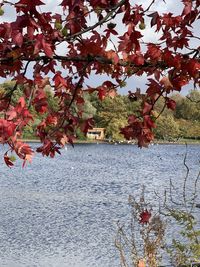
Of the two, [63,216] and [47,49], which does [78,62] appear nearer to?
[47,49]

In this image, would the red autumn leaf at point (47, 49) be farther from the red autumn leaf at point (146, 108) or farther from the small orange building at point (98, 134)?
the small orange building at point (98, 134)

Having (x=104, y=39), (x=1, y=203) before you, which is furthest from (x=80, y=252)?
(x=104, y=39)

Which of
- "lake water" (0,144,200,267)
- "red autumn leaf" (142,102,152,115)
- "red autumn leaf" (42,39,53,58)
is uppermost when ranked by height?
"red autumn leaf" (42,39,53,58)

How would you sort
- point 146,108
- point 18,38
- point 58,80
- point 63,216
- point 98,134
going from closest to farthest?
point 18,38 < point 58,80 < point 146,108 < point 63,216 < point 98,134

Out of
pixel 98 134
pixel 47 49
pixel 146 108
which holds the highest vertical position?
pixel 98 134

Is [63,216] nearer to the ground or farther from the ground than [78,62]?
nearer to the ground

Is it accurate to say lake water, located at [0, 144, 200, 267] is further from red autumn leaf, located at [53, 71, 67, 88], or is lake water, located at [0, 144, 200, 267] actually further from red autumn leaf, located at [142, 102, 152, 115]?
red autumn leaf, located at [53, 71, 67, 88]

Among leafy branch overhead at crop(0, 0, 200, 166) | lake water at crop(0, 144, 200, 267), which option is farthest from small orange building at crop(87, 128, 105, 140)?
leafy branch overhead at crop(0, 0, 200, 166)

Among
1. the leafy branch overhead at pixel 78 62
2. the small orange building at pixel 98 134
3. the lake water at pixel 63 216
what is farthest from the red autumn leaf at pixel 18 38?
the small orange building at pixel 98 134

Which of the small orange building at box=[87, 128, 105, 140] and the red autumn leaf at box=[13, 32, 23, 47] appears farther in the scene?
the small orange building at box=[87, 128, 105, 140]

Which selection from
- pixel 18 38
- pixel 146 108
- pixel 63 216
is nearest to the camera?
pixel 18 38

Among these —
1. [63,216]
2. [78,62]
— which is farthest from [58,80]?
[63,216]

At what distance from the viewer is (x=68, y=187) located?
98.8 feet

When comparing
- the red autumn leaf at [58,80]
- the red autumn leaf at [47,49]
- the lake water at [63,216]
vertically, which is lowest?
the lake water at [63,216]
